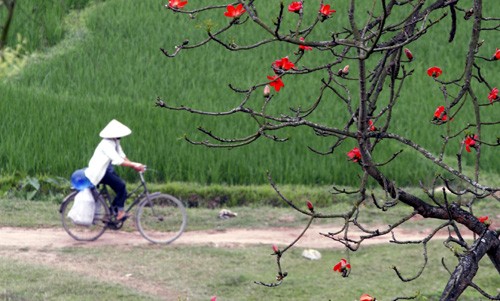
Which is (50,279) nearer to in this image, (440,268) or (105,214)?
(105,214)

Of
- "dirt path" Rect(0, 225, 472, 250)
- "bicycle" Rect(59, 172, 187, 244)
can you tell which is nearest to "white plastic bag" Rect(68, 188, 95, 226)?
"bicycle" Rect(59, 172, 187, 244)

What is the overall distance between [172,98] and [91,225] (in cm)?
384

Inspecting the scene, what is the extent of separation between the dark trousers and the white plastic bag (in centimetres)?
18

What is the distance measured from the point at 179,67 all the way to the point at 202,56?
22.0 inches

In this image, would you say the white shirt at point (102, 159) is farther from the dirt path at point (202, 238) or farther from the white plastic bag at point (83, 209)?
the dirt path at point (202, 238)

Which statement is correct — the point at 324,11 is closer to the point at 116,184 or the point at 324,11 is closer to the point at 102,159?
the point at 102,159

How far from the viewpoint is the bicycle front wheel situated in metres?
9.56

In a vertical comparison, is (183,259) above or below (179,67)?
below

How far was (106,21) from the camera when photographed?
16.2 metres

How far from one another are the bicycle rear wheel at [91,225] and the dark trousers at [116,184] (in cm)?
11

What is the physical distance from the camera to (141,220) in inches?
400

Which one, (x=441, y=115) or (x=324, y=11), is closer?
(x=324, y=11)

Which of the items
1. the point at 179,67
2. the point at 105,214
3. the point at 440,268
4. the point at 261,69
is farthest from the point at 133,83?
the point at 440,268

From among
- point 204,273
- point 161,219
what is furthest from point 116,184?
point 204,273
